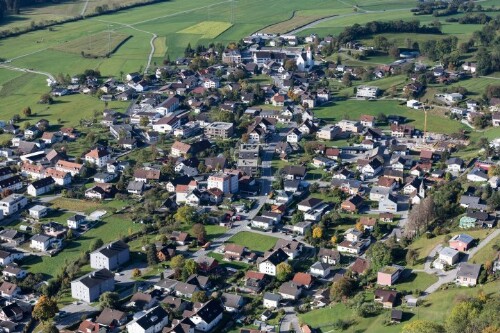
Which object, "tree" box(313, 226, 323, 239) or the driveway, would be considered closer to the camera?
the driveway

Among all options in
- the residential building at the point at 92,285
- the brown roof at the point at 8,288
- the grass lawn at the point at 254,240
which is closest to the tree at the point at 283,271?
the grass lawn at the point at 254,240

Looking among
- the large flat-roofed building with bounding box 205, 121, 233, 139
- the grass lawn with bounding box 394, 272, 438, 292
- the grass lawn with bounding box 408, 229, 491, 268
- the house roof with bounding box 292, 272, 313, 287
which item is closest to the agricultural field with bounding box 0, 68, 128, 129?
the large flat-roofed building with bounding box 205, 121, 233, 139

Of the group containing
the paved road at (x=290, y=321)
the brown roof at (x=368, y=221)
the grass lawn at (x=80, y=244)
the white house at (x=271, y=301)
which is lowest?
the paved road at (x=290, y=321)

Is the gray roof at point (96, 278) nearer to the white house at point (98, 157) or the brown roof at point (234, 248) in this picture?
the brown roof at point (234, 248)

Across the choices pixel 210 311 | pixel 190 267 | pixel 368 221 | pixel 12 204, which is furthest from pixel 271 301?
pixel 12 204

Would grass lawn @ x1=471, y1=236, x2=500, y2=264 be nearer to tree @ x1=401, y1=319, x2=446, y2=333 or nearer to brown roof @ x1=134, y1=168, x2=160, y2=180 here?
tree @ x1=401, y1=319, x2=446, y2=333
